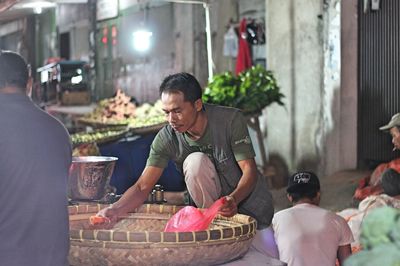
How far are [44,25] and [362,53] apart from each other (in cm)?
1770

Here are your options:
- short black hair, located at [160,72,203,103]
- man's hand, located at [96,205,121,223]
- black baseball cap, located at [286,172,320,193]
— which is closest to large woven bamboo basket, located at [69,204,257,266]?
man's hand, located at [96,205,121,223]

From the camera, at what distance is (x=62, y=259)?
3527 millimetres

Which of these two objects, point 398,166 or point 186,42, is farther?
point 186,42

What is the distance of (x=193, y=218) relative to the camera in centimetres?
426

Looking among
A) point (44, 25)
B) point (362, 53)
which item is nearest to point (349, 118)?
point (362, 53)

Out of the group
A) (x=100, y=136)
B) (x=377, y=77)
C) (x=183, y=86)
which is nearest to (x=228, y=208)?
(x=183, y=86)

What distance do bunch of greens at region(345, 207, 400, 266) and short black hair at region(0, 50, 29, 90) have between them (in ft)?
6.35

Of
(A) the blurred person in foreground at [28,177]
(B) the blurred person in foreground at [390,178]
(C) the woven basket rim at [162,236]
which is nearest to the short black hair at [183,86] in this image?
(C) the woven basket rim at [162,236]

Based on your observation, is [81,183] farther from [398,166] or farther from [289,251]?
[398,166]

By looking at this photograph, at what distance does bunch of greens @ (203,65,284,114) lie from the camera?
9828mm

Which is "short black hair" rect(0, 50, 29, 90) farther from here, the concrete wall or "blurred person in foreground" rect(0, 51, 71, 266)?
the concrete wall

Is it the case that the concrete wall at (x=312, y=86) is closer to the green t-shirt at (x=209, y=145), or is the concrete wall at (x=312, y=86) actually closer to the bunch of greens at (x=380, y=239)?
the green t-shirt at (x=209, y=145)

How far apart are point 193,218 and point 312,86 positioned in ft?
19.9

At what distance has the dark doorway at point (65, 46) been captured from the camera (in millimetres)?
22906
